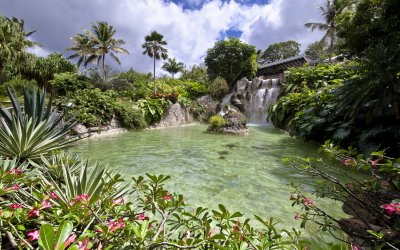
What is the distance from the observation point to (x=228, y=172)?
5.41m

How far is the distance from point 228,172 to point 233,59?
2394 centimetres

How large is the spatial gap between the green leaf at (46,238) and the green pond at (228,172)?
307cm

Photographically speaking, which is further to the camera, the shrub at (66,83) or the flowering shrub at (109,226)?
the shrub at (66,83)

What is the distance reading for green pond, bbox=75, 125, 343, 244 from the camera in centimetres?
370

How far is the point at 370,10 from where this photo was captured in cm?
698

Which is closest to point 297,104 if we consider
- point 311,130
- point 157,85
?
point 311,130

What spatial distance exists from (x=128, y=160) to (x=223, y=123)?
24.4 feet

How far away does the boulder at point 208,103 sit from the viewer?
2292 cm

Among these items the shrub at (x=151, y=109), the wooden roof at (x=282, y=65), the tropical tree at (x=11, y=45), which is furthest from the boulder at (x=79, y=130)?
the wooden roof at (x=282, y=65)

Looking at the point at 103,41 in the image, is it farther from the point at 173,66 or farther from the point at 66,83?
the point at 173,66

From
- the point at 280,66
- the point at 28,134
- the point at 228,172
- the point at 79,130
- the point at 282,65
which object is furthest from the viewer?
the point at 280,66

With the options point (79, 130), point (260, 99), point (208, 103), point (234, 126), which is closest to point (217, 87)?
point (208, 103)

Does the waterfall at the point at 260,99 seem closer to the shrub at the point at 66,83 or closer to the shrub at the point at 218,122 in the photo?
the shrub at the point at 218,122

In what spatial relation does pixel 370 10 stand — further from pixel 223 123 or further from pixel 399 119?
pixel 223 123
